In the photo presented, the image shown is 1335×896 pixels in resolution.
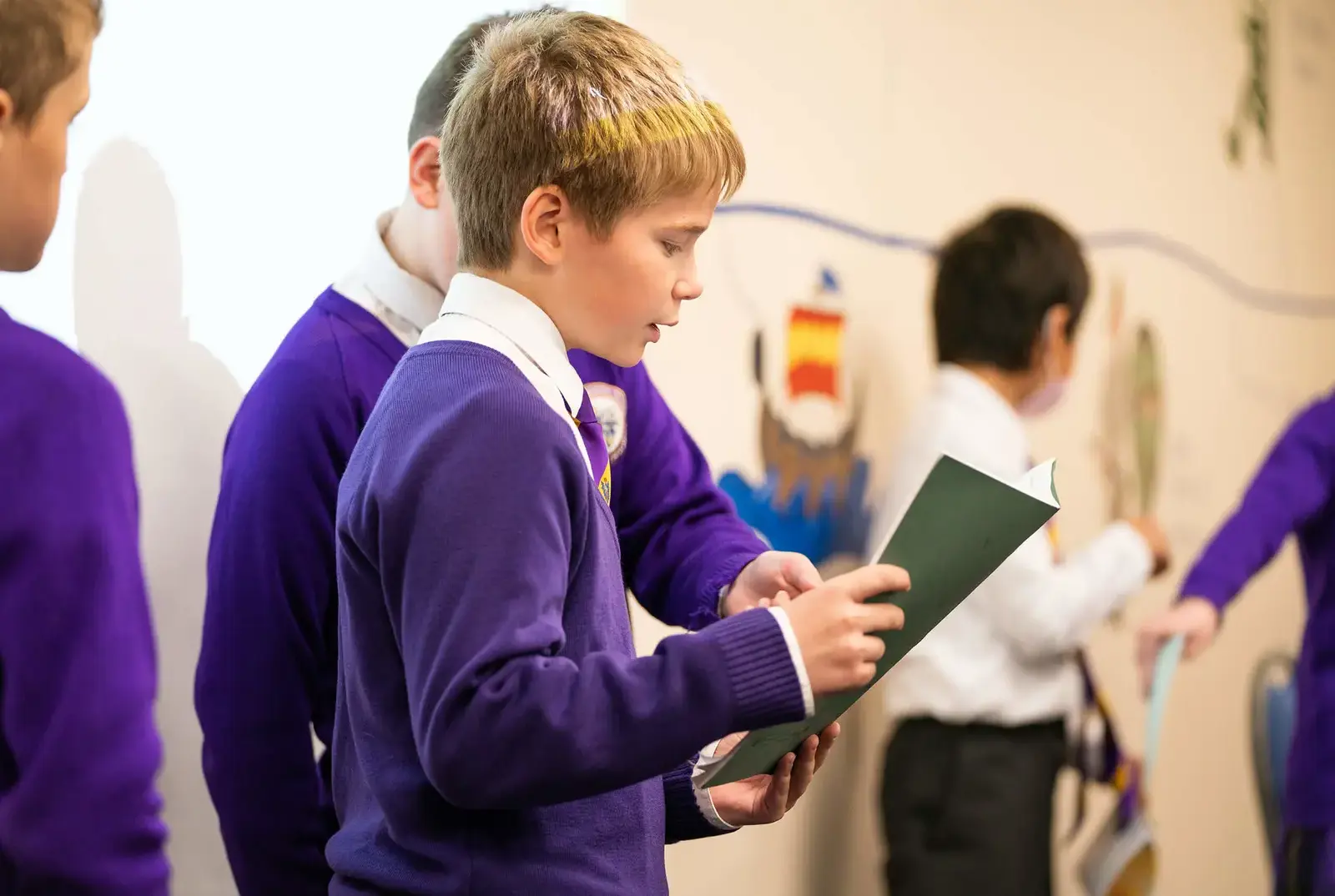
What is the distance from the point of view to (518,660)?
2.41 ft

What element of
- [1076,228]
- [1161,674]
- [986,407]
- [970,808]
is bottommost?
[970,808]

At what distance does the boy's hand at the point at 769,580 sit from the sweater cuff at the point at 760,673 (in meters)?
0.23

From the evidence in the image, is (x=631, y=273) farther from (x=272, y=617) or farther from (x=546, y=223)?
(x=272, y=617)

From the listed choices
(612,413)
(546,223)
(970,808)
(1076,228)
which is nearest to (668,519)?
(612,413)

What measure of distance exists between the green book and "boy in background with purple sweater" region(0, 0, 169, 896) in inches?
15.5

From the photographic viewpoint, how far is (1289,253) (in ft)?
10.2

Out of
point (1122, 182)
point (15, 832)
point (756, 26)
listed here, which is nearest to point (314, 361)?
point (15, 832)

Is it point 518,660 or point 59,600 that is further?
point 59,600

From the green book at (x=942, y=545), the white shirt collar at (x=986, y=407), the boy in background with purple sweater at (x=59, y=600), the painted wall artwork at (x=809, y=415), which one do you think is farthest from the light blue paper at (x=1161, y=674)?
the boy in background with purple sweater at (x=59, y=600)

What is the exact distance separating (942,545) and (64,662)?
0.57 meters

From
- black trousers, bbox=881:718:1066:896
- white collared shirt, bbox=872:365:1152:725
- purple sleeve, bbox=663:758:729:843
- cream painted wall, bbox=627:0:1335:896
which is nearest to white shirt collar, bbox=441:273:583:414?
purple sleeve, bbox=663:758:729:843

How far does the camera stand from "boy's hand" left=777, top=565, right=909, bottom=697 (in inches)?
31.7

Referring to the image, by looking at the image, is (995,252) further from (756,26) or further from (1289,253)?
(1289,253)

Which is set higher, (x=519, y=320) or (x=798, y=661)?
(x=519, y=320)
